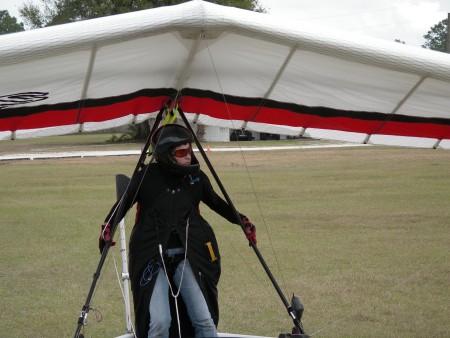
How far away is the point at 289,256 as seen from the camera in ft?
32.1

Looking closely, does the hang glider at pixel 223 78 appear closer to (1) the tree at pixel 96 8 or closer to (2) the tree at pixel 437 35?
(1) the tree at pixel 96 8

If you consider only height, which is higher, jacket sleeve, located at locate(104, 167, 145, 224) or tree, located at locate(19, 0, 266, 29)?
jacket sleeve, located at locate(104, 167, 145, 224)

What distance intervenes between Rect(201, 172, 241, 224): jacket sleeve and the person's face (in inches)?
9.4

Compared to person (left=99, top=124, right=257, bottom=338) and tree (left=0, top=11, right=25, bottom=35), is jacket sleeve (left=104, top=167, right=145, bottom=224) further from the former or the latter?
tree (left=0, top=11, right=25, bottom=35)

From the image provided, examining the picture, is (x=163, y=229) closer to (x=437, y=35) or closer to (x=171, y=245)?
(x=171, y=245)

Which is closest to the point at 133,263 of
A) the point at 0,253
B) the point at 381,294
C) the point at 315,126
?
the point at 315,126

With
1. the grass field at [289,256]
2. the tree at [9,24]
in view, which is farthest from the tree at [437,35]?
the grass field at [289,256]

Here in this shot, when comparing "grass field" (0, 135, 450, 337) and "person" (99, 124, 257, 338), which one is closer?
"person" (99, 124, 257, 338)

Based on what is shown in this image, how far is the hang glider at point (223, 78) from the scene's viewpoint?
4430 millimetres

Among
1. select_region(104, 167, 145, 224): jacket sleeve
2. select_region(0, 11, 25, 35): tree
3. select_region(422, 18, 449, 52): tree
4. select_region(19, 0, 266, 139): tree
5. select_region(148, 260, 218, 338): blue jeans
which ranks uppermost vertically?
select_region(104, 167, 145, 224): jacket sleeve

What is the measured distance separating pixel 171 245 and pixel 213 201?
54 cm

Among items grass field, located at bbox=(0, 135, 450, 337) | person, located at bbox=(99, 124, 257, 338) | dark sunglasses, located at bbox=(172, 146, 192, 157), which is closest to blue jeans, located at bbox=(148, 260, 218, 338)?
person, located at bbox=(99, 124, 257, 338)

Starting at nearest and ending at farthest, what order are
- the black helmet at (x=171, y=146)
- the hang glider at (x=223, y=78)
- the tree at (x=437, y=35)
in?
the hang glider at (x=223, y=78)
the black helmet at (x=171, y=146)
the tree at (x=437, y=35)

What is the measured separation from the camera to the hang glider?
14.5 feet
